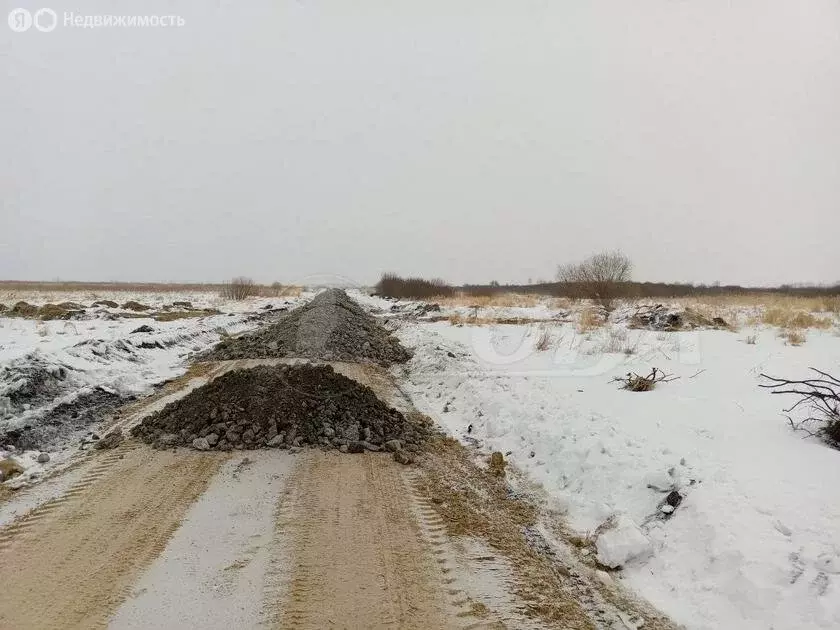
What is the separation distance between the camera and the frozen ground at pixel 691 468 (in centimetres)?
312

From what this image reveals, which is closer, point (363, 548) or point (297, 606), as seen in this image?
point (297, 606)

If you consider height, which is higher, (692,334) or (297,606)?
(692,334)

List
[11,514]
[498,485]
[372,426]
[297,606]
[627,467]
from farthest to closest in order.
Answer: [372,426] < [498,485] < [627,467] < [11,514] < [297,606]

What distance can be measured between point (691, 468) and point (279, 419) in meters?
5.22

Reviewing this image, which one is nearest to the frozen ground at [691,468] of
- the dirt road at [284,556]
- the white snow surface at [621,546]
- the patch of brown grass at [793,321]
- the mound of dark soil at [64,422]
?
the white snow surface at [621,546]

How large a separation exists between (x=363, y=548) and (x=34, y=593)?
225 centimetres

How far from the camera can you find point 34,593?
3172 millimetres

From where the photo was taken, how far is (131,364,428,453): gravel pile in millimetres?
6414

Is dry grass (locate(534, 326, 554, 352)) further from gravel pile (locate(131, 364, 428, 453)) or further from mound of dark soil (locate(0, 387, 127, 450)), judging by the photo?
mound of dark soil (locate(0, 387, 127, 450))

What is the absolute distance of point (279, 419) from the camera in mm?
6836

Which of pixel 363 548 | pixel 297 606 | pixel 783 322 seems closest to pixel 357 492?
pixel 363 548

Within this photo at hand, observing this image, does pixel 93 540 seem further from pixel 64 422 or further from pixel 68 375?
pixel 68 375

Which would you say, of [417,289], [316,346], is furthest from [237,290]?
[316,346]

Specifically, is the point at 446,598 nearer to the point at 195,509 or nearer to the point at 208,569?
the point at 208,569
